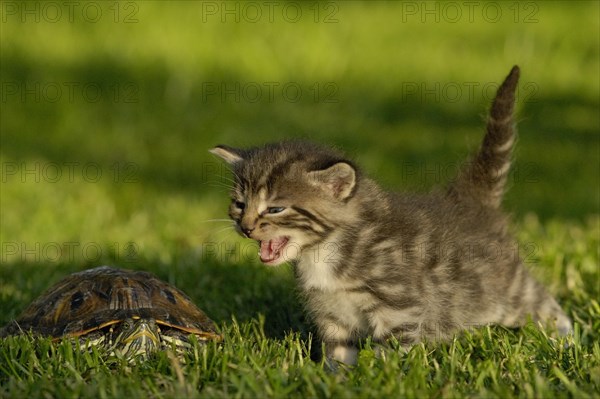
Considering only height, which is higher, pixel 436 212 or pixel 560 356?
pixel 436 212

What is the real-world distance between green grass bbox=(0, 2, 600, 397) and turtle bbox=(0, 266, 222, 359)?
0.31 m

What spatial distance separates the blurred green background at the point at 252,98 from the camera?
40.8ft

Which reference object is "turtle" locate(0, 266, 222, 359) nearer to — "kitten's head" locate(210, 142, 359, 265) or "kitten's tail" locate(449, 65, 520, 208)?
"kitten's head" locate(210, 142, 359, 265)

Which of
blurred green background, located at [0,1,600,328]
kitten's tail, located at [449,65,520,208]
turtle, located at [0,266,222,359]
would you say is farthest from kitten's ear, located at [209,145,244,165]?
blurred green background, located at [0,1,600,328]

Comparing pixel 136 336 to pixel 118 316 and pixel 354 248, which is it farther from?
pixel 354 248

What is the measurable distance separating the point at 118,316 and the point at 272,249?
42.0 inches

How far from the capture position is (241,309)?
301 inches

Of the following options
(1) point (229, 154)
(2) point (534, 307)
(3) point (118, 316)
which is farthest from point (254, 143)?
(3) point (118, 316)

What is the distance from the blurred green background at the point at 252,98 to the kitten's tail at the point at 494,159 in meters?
3.44

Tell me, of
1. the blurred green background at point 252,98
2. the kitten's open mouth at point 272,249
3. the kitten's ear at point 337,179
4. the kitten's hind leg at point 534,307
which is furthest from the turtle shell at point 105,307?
the blurred green background at point 252,98

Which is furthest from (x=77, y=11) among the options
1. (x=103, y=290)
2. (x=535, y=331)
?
(x=535, y=331)

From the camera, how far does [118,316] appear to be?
6305 millimetres

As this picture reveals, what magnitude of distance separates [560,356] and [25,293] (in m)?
4.26

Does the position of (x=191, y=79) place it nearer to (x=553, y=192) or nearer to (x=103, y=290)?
(x=553, y=192)
